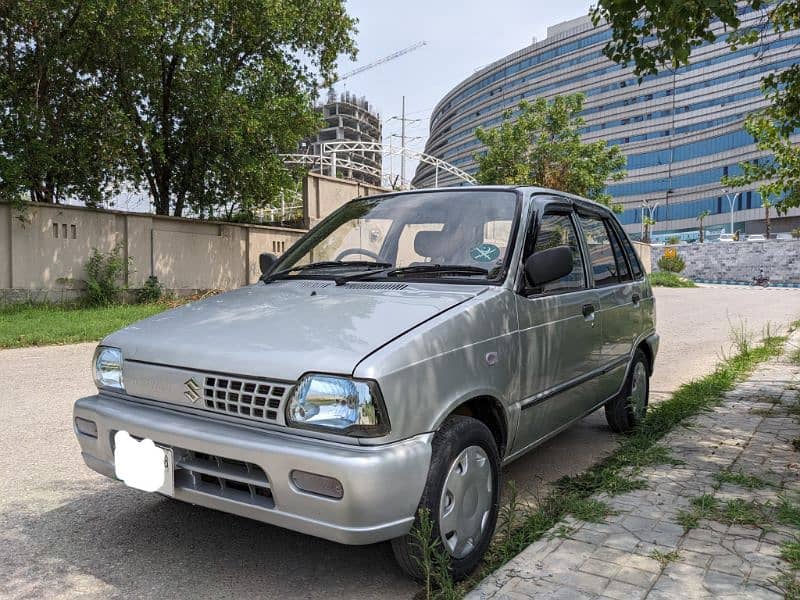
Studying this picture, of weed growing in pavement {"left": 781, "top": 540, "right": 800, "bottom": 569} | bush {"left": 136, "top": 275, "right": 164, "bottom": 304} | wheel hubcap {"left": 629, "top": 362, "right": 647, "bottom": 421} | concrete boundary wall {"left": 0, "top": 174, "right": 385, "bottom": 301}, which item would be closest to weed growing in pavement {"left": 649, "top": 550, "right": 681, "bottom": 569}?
weed growing in pavement {"left": 781, "top": 540, "right": 800, "bottom": 569}

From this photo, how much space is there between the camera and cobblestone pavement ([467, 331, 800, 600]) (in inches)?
93.1

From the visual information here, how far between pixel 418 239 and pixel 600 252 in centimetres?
164

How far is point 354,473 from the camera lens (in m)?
2.12

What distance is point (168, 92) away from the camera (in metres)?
16.3

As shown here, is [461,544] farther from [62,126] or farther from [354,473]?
[62,126]

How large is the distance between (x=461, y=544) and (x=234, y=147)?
1522cm

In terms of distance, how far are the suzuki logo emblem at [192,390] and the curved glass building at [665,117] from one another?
72999 millimetres

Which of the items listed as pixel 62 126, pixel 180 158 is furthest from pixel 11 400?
pixel 180 158

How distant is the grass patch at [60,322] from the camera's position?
31.6 feet

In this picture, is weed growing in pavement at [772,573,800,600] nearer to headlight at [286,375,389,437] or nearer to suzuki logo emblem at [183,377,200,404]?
headlight at [286,375,389,437]

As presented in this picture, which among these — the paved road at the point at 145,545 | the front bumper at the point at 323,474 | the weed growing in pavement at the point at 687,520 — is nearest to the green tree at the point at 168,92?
the paved road at the point at 145,545

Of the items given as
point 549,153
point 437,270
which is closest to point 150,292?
point 437,270

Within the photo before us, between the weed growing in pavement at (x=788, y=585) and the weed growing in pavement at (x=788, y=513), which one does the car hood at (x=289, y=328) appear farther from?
the weed growing in pavement at (x=788, y=513)

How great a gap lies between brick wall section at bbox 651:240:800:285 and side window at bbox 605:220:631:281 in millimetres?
54351
